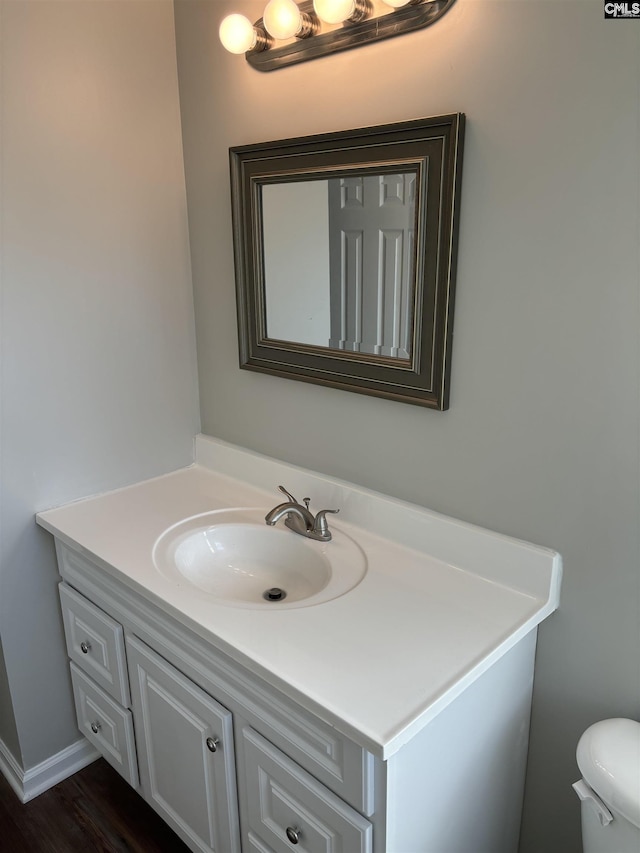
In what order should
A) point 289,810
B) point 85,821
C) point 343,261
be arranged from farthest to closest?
1. point 85,821
2. point 343,261
3. point 289,810

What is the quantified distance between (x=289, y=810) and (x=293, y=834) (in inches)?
1.8

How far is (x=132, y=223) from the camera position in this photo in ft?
5.83

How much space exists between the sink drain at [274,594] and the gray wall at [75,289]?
0.62 meters

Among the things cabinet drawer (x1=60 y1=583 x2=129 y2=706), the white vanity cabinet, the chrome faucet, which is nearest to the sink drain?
the chrome faucet

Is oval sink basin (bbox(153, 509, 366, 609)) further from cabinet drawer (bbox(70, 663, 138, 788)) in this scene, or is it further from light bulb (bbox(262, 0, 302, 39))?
light bulb (bbox(262, 0, 302, 39))

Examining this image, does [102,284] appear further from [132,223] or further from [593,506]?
[593,506]

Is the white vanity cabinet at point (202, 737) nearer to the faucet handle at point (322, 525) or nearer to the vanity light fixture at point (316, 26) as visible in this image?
the faucet handle at point (322, 525)

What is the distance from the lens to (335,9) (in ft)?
4.18

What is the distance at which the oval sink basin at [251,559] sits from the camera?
4.87ft

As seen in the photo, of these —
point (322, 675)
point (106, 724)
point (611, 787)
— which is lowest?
point (106, 724)

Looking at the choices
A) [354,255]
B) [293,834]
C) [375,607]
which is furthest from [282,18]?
[293,834]

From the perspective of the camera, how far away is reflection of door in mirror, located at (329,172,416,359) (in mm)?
1353

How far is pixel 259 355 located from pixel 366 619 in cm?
81

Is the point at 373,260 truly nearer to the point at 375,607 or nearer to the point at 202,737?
the point at 375,607
